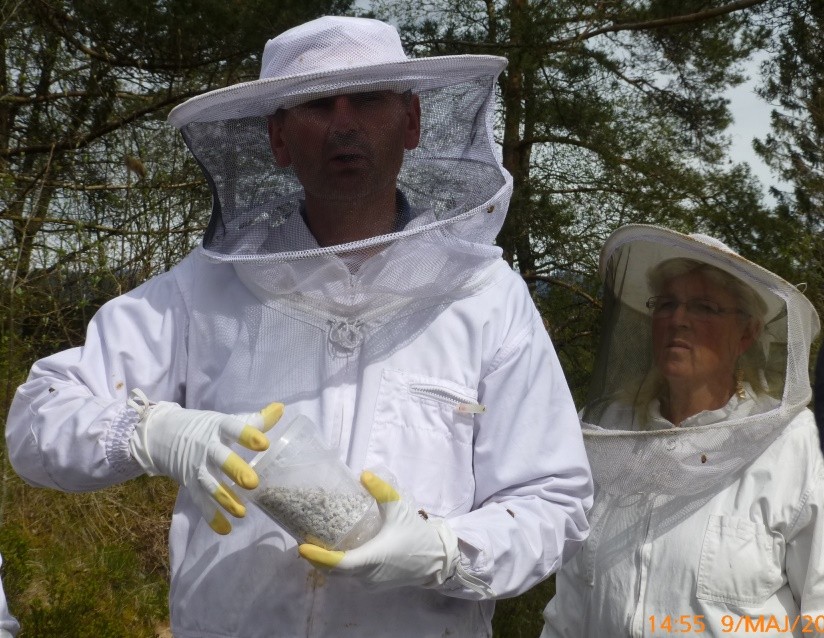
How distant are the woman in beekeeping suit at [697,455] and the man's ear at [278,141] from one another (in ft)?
4.56

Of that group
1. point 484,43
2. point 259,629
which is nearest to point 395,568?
point 259,629

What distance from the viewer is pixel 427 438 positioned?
6.23 ft

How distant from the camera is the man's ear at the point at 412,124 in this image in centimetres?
217

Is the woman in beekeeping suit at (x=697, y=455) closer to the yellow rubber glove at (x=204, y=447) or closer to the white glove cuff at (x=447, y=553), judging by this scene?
the white glove cuff at (x=447, y=553)

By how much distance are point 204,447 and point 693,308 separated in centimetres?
198

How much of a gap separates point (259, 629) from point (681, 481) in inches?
60.3

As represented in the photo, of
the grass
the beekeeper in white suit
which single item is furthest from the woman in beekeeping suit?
the grass

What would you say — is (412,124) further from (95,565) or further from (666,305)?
(95,565)

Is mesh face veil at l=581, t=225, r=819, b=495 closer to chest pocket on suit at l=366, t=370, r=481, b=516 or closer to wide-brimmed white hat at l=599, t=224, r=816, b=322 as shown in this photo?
wide-brimmed white hat at l=599, t=224, r=816, b=322

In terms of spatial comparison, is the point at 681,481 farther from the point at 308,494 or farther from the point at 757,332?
the point at 308,494

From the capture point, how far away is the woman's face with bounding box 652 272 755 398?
314 cm

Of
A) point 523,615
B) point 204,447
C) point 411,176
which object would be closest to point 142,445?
point 204,447

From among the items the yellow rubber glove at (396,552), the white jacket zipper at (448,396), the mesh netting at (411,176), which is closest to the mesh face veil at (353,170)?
the mesh netting at (411,176)

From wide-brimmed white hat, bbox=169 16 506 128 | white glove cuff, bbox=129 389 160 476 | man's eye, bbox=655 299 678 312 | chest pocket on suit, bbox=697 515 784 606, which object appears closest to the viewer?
white glove cuff, bbox=129 389 160 476
